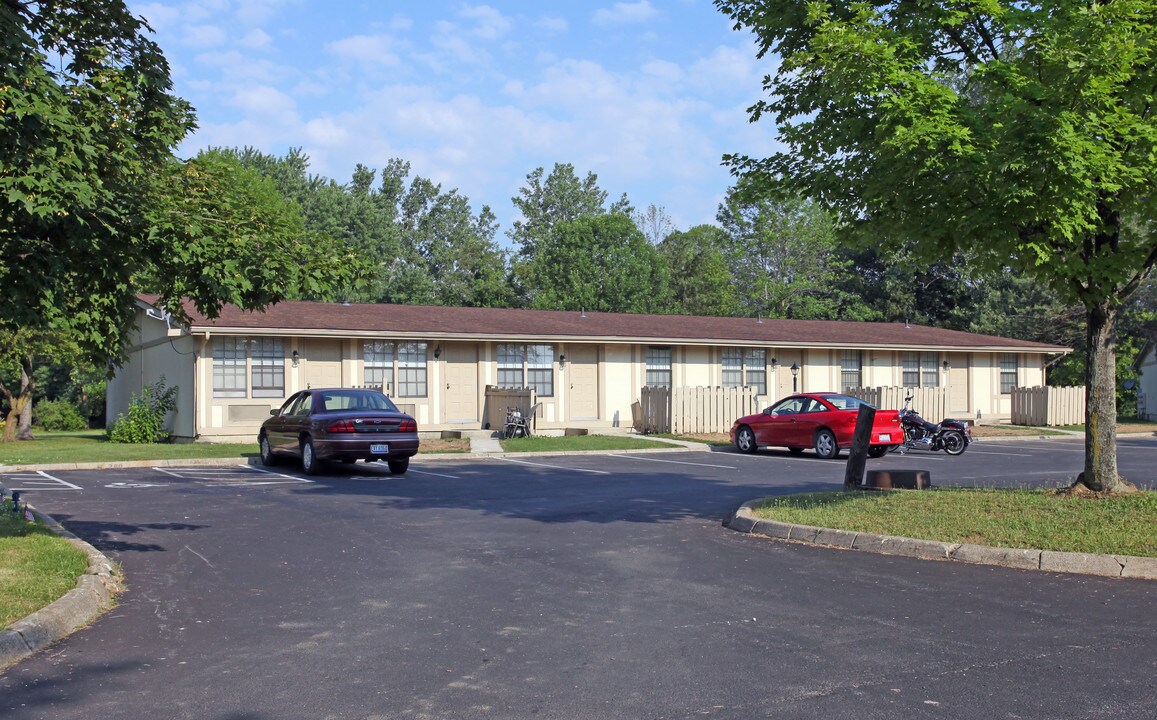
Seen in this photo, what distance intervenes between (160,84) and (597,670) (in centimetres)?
645

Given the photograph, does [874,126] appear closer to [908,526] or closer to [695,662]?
[908,526]

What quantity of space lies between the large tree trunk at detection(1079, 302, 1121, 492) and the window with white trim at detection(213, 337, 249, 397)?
21198 millimetres

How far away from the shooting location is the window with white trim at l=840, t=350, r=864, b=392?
118ft

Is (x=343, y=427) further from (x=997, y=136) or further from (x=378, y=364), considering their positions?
(x=997, y=136)

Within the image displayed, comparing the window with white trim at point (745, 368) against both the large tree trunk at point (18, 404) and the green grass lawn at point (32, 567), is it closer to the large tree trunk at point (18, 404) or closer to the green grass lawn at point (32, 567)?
the large tree trunk at point (18, 404)

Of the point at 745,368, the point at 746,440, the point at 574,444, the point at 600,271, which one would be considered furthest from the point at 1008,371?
the point at 600,271

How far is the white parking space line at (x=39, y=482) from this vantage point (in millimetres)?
16484

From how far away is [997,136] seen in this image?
988 centimetres

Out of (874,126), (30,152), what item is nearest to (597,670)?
(30,152)

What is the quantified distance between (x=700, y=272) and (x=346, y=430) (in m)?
49.3

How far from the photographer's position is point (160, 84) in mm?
9094

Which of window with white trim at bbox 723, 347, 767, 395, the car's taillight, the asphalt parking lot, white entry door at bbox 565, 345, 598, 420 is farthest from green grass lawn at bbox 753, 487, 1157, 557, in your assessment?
window with white trim at bbox 723, 347, 767, 395

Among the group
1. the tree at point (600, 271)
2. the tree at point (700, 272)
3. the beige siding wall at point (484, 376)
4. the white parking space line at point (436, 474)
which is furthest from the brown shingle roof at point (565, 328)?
the tree at point (700, 272)

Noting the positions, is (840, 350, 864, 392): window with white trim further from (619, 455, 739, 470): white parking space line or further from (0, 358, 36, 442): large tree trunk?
(0, 358, 36, 442): large tree trunk
